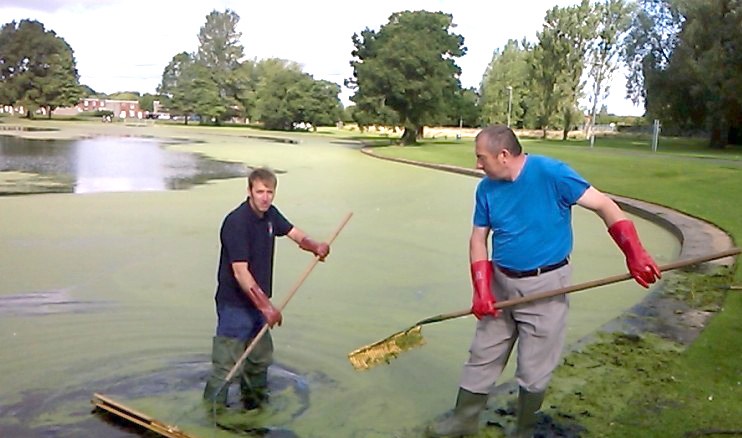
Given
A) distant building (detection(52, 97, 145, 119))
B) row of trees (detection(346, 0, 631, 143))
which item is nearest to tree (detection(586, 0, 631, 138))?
row of trees (detection(346, 0, 631, 143))

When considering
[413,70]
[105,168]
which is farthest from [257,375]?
[413,70]

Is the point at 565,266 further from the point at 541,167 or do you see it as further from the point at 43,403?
the point at 43,403

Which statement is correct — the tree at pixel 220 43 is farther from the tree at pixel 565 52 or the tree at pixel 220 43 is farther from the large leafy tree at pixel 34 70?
the tree at pixel 565 52

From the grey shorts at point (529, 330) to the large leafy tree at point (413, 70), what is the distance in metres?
33.9

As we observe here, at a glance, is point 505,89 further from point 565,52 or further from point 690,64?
point 690,64

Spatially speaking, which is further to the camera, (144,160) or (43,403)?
(144,160)

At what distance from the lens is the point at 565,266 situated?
3070 millimetres

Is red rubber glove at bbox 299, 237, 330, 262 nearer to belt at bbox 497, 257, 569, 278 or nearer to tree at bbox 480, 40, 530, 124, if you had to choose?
belt at bbox 497, 257, 569, 278

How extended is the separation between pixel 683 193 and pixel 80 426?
12.2 m

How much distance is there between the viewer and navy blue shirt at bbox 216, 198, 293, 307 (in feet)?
11.3

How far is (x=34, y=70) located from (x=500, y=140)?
72.4m

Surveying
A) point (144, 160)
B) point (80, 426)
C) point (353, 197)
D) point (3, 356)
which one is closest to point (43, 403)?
point (80, 426)

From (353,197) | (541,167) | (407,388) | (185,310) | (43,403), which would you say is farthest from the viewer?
(353,197)

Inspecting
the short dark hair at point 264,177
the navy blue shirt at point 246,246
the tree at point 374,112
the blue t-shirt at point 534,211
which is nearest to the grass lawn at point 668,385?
the blue t-shirt at point 534,211
